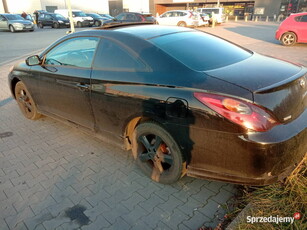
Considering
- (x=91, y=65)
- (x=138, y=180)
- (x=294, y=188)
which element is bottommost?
(x=138, y=180)

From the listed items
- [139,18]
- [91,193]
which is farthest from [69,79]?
[139,18]

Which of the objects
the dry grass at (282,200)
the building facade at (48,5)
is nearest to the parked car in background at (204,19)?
the dry grass at (282,200)

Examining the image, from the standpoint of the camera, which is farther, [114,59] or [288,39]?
[288,39]

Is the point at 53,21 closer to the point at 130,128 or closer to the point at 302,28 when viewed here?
the point at 302,28

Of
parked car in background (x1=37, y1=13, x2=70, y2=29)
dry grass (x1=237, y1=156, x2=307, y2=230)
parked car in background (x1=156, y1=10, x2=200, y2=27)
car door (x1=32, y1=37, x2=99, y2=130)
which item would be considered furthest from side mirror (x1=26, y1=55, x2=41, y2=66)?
parked car in background (x1=37, y1=13, x2=70, y2=29)

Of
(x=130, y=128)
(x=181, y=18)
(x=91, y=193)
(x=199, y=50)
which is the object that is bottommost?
(x=91, y=193)

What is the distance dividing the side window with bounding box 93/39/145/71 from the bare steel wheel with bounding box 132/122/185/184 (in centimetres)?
67

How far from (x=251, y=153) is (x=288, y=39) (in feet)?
39.0

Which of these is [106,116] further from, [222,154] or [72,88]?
[222,154]

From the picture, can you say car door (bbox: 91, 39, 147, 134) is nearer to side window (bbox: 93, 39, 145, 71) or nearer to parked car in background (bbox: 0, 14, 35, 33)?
side window (bbox: 93, 39, 145, 71)

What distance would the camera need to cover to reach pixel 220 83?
213 cm

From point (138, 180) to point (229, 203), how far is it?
1.05 m

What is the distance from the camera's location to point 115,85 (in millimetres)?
2758

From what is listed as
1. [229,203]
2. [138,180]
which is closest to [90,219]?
[138,180]
